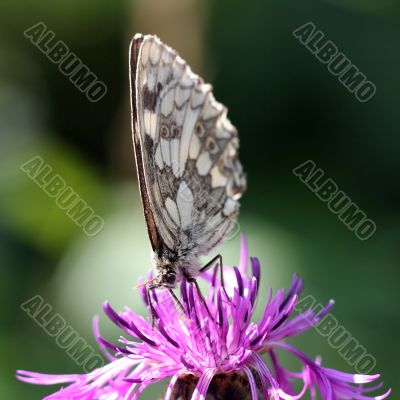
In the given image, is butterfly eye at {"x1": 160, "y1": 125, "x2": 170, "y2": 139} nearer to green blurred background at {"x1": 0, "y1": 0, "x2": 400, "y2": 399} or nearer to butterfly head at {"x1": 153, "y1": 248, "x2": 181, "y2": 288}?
butterfly head at {"x1": 153, "y1": 248, "x2": 181, "y2": 288}

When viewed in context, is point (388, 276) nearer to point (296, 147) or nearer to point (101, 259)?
point (296, 147)

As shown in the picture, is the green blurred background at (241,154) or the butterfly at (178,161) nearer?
the butterfly at (178,161)

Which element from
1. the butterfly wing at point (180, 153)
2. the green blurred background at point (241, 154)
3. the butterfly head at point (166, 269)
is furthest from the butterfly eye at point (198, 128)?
the green blurred background at point (241, 154)

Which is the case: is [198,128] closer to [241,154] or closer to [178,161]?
[178,161]

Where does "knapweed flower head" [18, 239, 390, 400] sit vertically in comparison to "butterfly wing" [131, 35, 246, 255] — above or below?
below

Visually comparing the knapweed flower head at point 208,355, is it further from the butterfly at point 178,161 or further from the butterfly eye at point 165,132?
the butterfly eye at point 165,132

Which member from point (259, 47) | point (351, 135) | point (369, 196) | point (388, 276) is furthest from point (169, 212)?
point (259, 47)

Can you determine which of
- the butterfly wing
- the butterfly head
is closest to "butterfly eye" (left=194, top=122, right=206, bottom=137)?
the butterfly wing
